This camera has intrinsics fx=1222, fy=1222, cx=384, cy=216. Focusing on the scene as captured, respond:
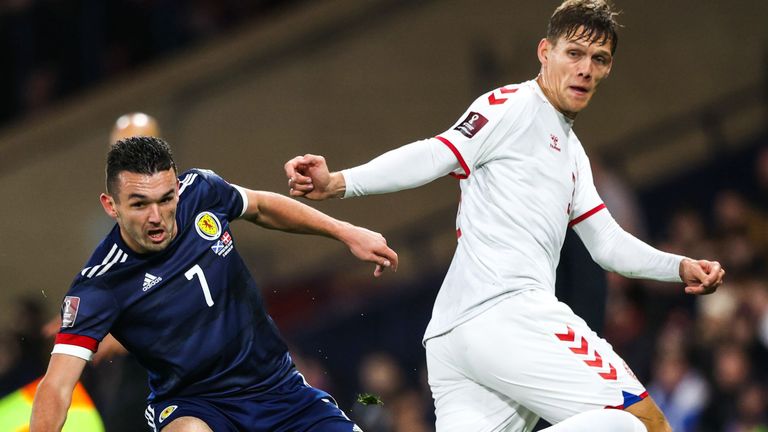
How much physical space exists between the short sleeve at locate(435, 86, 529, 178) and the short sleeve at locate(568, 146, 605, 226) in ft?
Result: 1.24

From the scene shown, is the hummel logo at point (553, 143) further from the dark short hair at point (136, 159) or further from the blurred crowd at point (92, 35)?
the blurred crowd at point (92, 35)

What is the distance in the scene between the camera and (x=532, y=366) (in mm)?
4188

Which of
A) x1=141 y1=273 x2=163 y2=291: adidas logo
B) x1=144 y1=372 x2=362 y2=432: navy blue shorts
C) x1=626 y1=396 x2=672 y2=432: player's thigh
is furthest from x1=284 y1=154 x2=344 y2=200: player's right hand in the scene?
x1=626 y1=396 x2=672 y2=432: player's thigh

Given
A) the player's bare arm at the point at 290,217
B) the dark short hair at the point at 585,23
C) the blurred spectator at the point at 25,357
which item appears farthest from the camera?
the blurred spectator at the point at 25,357

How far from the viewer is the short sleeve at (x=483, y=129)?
4.31 metres

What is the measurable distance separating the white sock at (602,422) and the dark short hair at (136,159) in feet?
5.29

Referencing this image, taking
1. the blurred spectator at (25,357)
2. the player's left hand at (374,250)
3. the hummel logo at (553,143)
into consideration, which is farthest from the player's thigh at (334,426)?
the blurred spectator at (25,357)

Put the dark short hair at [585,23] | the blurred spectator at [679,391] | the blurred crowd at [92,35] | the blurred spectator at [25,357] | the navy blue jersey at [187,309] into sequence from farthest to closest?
1. the blurred crowd at [92,35]
2. the blurred spectator at [679,391]
3. the blurred spectator at [25,357]
4. the dark short hair at [585,23]
5. the navy blue jersey at [187,309]

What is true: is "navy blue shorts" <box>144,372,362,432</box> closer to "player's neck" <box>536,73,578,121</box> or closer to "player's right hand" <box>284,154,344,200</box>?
"player's right hand" <box>284,154,344,200</box>

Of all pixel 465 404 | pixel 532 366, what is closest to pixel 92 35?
pixel 465 404

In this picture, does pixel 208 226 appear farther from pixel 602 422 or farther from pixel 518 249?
pixel 602 422

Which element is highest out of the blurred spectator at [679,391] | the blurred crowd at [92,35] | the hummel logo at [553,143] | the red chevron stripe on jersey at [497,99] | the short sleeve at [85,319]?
the blurred crowd at [92,35]

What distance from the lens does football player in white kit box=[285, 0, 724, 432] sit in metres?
4.18

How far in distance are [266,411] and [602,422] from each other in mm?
1235
